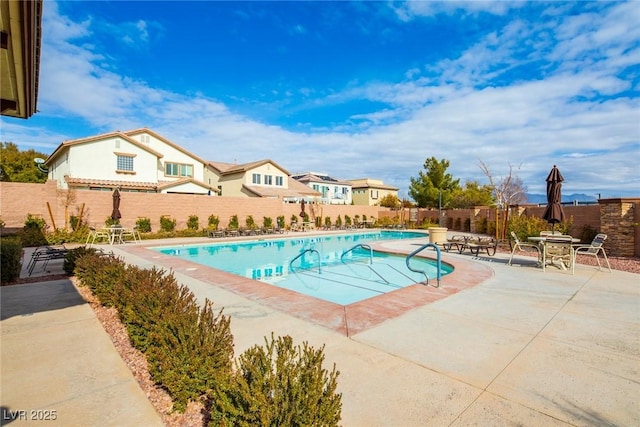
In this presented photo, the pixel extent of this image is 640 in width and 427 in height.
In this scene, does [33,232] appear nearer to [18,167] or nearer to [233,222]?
[233,222]

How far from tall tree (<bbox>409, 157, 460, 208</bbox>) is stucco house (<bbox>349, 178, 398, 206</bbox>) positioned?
14.2 metres

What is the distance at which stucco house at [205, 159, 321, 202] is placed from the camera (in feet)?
113

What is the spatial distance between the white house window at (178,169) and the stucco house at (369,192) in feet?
101

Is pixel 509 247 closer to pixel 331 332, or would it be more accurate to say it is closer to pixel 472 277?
pixel 472 277

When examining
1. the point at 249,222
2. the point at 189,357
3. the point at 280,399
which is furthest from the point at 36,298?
the point at 249,222

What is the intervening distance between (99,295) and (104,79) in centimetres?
1850

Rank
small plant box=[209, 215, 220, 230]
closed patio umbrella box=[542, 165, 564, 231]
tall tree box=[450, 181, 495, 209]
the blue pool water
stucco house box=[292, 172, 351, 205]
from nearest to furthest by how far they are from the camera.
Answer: the blue pool water, closed patio umbrella box=[542, 165, 564, 231], small plant box=[209, 215, 220, 230], tall tree box=[450, 181, 495, 209], stucco house box=[292, 172, 351, 205]

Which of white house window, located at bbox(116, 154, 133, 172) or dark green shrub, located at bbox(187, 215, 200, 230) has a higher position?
white house window, located at bbox(116, 154, 133, 172)

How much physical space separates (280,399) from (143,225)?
20657 millimetres

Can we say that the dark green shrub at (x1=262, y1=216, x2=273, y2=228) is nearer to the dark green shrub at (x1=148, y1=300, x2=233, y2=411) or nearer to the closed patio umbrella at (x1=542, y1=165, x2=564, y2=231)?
the closed patio umbrella at (x1=542, y1=165, x2=564, y2=231)

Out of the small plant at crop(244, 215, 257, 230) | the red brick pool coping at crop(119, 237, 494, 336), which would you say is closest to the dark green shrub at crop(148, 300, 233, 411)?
the red brick pool coping at crop(119, 237, 494, 336)

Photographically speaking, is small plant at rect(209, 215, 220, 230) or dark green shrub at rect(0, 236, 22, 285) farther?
small plant at rect(209, 215, 220, 230)

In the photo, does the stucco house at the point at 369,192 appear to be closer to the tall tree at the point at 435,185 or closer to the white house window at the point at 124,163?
the tall tree at the point at 435,185

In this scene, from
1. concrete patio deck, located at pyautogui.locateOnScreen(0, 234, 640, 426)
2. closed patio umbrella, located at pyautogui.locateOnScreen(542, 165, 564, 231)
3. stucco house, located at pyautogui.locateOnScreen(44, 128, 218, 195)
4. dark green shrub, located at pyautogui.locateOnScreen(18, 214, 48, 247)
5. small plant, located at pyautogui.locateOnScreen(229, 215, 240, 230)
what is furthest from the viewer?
stucco house, located at pyautogui.locateOnScreen(44, 128, 218, 195)
